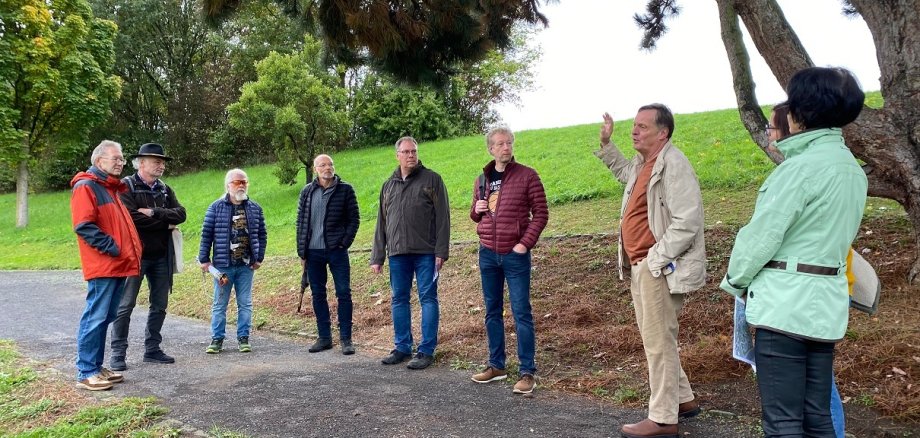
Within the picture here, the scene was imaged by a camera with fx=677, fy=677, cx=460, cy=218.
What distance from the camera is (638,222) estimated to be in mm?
4062

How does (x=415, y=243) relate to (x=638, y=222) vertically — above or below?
below

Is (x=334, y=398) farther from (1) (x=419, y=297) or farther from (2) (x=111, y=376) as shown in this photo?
(2) (x=111, y=376)

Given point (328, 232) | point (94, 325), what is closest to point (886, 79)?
point (328, 232)

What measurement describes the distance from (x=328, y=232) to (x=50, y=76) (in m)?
22.7

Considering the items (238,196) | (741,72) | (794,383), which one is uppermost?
(741,72)

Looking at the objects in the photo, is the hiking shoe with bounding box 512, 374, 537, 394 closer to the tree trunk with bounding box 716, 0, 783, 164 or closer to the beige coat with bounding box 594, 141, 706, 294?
the beige coat with bounding box 594, 141, 706, 294

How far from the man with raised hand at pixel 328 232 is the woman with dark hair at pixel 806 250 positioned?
455 cm

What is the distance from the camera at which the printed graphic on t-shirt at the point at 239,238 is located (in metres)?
6.94

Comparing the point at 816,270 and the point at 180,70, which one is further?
the point at 180,70

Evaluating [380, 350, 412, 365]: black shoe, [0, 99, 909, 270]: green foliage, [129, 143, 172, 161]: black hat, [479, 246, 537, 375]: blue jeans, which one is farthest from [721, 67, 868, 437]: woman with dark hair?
[0, 99, 909, 270]: green foliage

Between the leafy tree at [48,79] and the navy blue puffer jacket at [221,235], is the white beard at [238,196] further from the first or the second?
the leafy tree at [48,79]

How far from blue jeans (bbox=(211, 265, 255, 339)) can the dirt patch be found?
4.04ft

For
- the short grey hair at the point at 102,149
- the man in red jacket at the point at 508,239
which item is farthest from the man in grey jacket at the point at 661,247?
the short grey hair at the point at 102,149

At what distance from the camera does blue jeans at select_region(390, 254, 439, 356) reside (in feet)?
19.9
